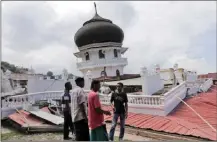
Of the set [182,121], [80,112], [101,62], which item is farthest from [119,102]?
[101,62]

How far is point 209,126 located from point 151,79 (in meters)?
4.96

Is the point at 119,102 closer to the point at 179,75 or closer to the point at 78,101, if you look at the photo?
the point at 78,101

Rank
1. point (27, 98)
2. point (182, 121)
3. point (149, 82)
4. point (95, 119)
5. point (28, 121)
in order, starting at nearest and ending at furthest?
1. point (95, 119)
2. point (182, 121)
3. point (28, 121)
4. point (149, 82)
5. point (27, 98)

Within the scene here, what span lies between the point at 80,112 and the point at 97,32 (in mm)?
17858

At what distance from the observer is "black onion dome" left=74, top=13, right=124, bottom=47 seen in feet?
73.2

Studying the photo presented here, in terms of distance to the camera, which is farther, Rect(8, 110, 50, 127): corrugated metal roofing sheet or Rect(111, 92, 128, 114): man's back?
Rect(8, 110, 50, 127): corrugated metal roofing sheet

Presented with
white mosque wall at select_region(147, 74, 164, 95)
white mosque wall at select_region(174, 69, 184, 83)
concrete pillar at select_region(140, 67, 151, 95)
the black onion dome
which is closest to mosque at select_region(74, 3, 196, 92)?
the black onion dome

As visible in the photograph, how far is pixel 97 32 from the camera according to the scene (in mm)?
22234

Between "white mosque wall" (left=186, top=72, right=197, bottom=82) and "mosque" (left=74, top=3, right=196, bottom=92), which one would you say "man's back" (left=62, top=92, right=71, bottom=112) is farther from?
"mosque" (left=74, top=3, right=196, bottom=92)

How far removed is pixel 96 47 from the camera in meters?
22.5

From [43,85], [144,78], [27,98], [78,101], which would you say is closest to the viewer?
[78,101]

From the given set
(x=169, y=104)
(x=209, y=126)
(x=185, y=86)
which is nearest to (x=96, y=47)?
(x=185, y=86)

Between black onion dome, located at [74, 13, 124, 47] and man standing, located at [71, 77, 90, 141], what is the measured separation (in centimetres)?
1771

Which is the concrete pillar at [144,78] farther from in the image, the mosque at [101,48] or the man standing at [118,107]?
the mosque at [101,48]
